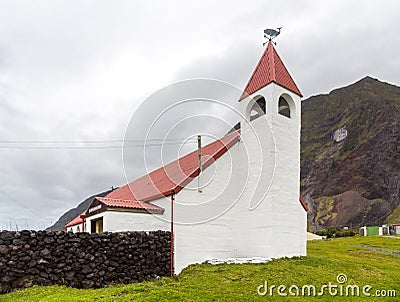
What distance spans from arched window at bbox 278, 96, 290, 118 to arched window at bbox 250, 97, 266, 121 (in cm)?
91

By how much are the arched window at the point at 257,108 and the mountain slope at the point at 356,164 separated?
58685 millimetres

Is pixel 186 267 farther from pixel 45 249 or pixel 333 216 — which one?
pixel 333 216

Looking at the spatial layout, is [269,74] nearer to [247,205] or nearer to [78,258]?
[247,205]

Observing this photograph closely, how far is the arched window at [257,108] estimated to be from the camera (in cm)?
1794

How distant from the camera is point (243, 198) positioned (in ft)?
56.0

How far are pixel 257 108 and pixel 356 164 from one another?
77136 mm

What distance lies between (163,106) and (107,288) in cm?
664

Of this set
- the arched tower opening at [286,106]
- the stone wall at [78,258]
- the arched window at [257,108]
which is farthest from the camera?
the arched tower opening at [286,106]

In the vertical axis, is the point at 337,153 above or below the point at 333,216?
above

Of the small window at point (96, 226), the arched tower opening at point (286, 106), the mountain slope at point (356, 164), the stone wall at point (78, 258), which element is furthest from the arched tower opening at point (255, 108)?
the mountain slope at point (356, 164)

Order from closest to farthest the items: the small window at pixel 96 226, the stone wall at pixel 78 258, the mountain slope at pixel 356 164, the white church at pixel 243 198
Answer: the stone wall at pixel 78 258 < the white church at pixel 243 198 < the small window at pixel 96 226 < the mountain slope at pixel 356 164

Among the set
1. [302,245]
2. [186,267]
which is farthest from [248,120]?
[186,267]

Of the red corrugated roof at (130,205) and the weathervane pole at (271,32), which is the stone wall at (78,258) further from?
the weathervane pole at (271,32)

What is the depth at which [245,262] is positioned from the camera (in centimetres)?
1471
